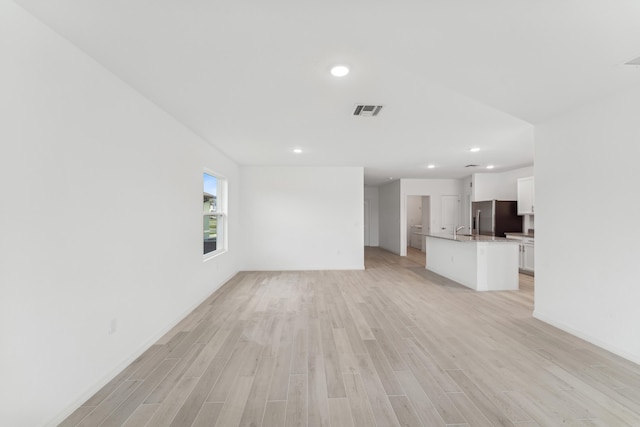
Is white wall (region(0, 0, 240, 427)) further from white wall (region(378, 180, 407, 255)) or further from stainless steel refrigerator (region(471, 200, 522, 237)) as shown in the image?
white wall (region(378, 180, 407, 255))

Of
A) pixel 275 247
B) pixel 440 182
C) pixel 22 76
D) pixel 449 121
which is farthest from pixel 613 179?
pixel 440 182

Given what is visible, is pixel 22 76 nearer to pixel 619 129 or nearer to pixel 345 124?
pixel 345 124

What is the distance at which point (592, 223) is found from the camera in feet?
9.26

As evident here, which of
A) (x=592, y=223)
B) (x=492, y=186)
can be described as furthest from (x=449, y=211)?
(x=592, y=223)

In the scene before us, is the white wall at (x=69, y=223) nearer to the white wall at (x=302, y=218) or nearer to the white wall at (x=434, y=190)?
the white wall at (x=302, y=218)

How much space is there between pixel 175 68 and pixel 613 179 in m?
4.01

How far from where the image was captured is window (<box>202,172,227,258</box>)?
4.87m

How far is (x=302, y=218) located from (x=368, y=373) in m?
4.65

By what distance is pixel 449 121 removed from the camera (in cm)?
344

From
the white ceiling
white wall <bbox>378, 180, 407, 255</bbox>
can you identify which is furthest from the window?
white wall <bbox>378, 180, 407, 255</bbox>

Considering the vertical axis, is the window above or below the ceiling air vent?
below

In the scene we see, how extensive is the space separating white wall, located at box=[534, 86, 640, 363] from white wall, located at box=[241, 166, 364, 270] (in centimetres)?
386

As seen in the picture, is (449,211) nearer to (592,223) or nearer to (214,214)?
(592,223)

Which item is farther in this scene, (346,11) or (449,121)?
(449,121)
